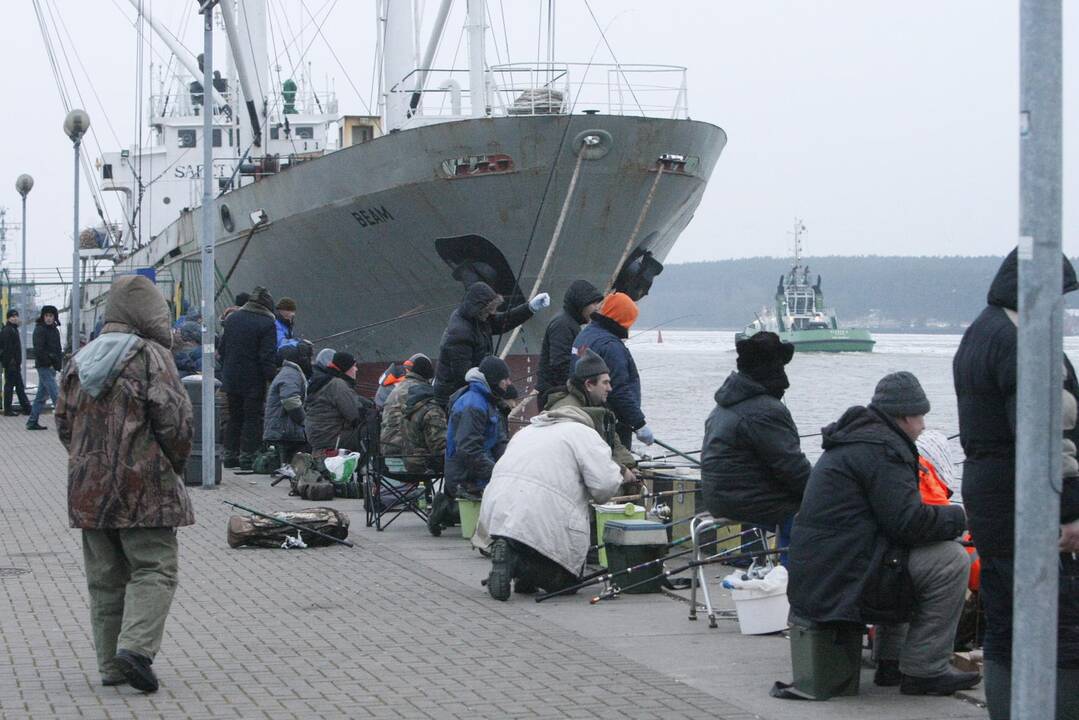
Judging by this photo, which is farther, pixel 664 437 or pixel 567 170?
pixel 664 437

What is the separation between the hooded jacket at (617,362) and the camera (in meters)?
10.8

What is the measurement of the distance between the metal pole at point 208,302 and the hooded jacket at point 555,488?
22.4 ft

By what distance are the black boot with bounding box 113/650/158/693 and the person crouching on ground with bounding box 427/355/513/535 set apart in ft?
13.4

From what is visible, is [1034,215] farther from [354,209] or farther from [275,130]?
[275,130]

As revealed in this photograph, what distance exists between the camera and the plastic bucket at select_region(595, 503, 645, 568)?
958 cm

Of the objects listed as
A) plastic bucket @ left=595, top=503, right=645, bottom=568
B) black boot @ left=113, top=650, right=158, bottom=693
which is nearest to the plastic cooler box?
plastic bucket @ left=595, top=503, right=645, bottom=568

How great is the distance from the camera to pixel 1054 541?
11.5 ft

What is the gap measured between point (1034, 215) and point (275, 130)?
34.4 meters

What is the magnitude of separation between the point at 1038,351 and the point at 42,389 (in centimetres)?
2243

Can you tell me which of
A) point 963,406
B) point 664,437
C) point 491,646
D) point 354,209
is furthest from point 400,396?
point 664,437

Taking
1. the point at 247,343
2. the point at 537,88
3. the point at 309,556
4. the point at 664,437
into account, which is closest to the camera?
the point at 309,556

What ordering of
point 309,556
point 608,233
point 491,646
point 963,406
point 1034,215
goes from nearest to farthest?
point 1034,215 < point 963,406 < point 491,646 < point 309,556 < point 608,233

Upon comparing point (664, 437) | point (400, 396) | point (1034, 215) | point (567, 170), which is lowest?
point (664, 437)

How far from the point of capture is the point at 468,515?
11.1m
